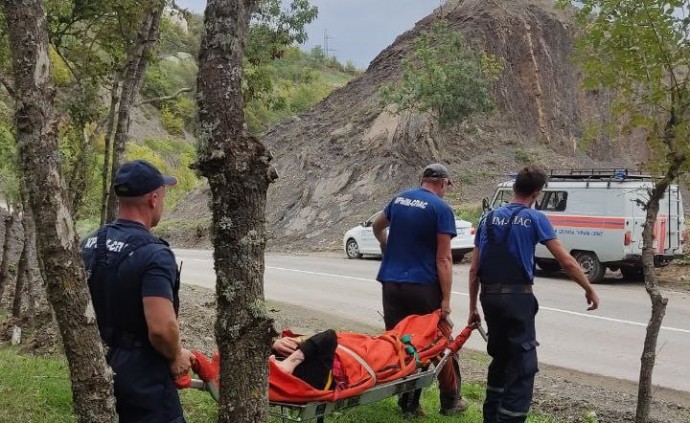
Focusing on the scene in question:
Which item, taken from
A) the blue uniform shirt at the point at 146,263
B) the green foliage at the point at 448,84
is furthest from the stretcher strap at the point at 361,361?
the green foliage at the point at 448,84

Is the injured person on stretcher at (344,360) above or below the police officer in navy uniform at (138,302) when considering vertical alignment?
below

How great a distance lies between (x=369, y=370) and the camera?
4.49 meters

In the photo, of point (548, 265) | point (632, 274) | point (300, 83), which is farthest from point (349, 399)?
point (300, 83)

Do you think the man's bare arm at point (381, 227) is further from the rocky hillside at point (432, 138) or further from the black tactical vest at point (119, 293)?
the rocky hillside at point (432, 138)

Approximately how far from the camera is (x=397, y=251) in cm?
557

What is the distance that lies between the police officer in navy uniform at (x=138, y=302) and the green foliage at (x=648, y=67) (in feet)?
12.2

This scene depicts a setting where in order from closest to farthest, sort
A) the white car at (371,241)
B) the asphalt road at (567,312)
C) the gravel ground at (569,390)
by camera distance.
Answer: the gravel ground at (569,390)
the asphalt road at (567,312)
the white car at (371,241)

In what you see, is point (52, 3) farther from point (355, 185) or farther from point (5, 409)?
point (355, 185)

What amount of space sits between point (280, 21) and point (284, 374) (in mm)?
14318

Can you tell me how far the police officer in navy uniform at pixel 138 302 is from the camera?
9.97 ft

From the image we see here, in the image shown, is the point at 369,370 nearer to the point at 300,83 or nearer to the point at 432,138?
the point at 432,138

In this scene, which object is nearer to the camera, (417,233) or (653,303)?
(653,303)

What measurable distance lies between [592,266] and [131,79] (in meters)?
11.8

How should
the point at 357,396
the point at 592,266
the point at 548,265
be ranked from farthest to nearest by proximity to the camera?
the point at 548,265 → the point at 592,266 → the point at 357,396
